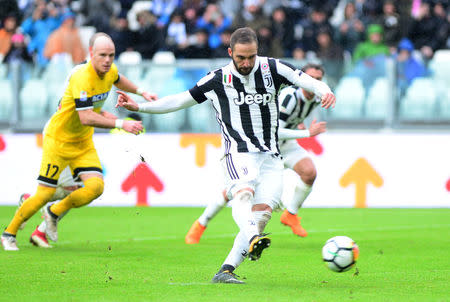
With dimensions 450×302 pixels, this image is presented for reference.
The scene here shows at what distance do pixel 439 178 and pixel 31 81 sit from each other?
24.2 feet

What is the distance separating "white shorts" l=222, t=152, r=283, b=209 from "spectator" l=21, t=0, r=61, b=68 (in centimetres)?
1071

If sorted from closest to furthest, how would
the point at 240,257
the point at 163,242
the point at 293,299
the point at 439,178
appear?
the point at 293,299 < the point at 240,257 < the point at 163,242 < the point at 439,178

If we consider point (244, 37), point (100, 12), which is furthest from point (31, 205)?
point (100, 12)

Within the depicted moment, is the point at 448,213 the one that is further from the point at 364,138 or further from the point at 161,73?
the point at 161,73

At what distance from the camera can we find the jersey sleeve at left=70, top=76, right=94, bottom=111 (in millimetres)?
8953

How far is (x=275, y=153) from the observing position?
742 centimetres

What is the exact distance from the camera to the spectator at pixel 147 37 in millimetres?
17391

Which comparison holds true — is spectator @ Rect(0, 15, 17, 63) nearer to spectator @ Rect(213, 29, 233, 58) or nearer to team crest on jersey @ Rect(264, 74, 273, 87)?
spectator @ Rect(213, 29, 233, 58)

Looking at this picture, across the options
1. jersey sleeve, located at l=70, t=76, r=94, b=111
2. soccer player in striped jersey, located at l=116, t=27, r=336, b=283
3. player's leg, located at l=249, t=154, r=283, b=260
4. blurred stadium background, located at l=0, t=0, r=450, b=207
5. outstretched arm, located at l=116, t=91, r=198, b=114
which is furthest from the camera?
blurred stadium background, located at l=0, t=0, r=450, b=207

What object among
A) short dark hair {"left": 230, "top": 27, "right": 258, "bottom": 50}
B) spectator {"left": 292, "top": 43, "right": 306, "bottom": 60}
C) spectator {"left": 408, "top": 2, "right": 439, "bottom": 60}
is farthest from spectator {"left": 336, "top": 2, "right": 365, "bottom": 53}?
short dark hair {"left": 230, "top": 27, "right": 258, "bottom": 50}

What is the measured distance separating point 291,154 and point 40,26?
821 cm

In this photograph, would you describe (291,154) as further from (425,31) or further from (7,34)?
(7,34)

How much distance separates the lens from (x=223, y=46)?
16.9 meters

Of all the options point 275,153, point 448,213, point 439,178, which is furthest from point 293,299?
point 439,178
